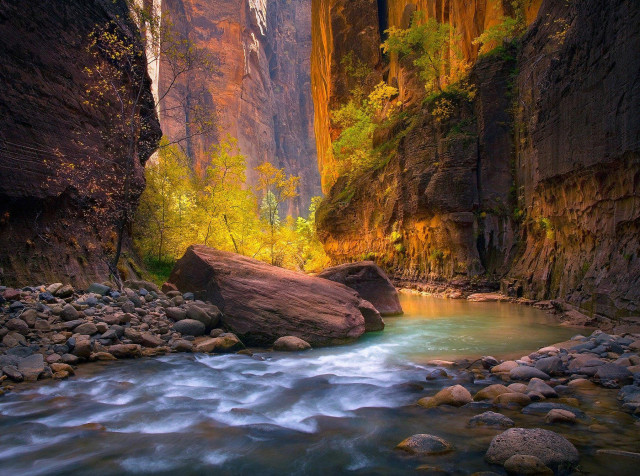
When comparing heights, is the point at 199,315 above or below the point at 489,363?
above

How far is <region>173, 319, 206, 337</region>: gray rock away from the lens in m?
7.84

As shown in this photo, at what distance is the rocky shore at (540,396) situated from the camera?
306 centimetres

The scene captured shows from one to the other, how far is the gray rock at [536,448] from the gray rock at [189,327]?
6.03m

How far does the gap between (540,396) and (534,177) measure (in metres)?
11.6

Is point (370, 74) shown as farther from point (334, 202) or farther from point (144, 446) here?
point (144, 446)

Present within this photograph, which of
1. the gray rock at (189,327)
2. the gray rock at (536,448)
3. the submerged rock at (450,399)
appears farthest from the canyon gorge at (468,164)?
the gray rock at (536,448)

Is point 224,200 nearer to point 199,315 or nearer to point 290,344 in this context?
point 199,315

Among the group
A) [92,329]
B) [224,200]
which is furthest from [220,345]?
[224,200]

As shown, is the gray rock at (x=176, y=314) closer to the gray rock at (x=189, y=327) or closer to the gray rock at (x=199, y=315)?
the gray rock at (x=199, y=315)

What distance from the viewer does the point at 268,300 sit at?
8289 millimetres

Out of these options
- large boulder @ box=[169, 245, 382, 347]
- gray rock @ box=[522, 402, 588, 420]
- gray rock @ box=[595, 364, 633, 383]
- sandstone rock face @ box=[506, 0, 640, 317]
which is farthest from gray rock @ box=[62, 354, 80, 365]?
sandstone rock face @ box=[506, 0, 640, 317]

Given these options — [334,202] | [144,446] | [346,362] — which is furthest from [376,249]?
[144,446]

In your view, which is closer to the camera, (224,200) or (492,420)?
(492,420)

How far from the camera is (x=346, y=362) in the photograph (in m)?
6.81
